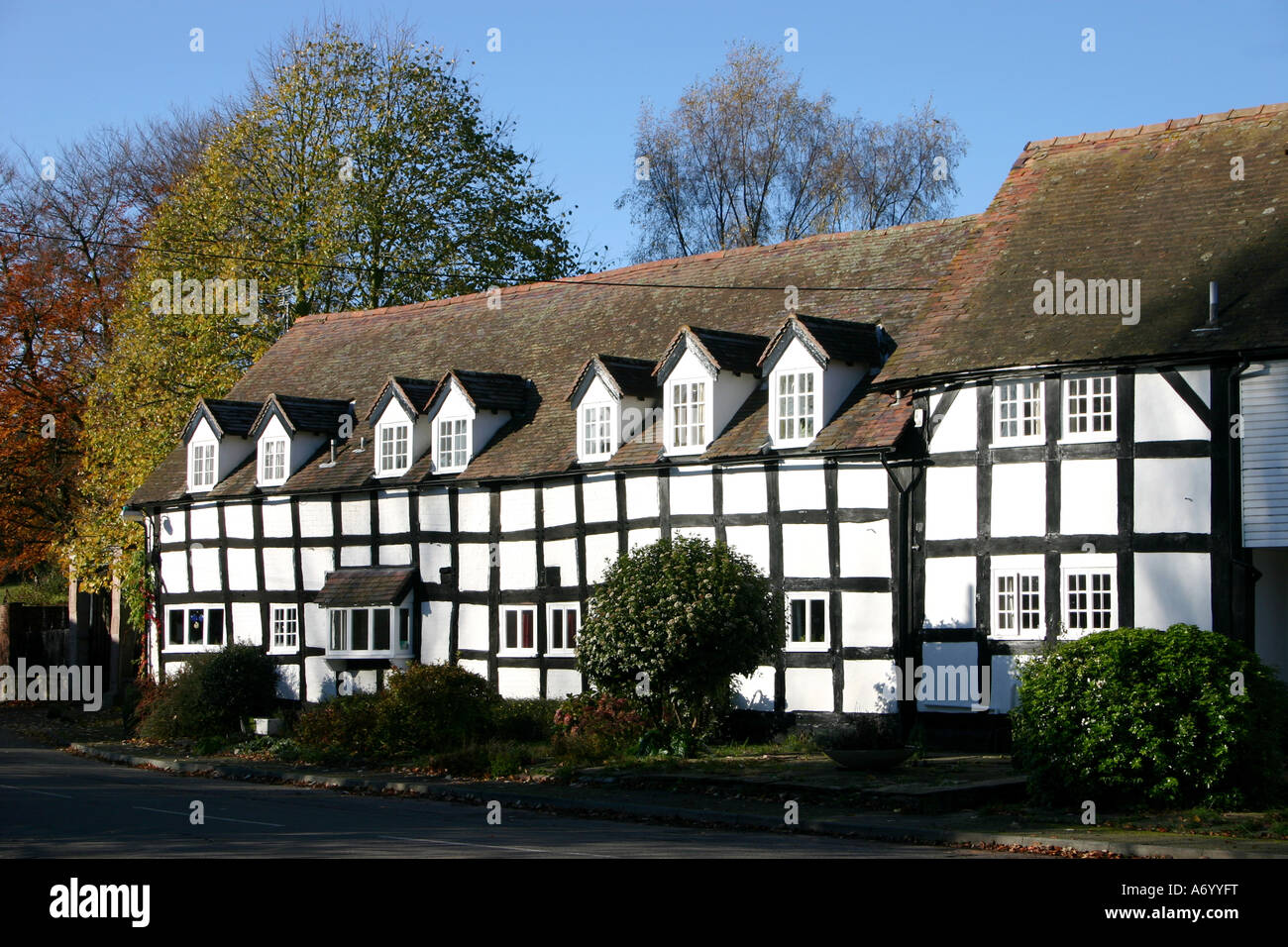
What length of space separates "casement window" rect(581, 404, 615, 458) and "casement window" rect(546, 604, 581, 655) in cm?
290

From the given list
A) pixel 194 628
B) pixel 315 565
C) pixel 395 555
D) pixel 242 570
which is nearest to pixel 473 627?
pixel 395 555

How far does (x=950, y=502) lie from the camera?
2208 centimetres

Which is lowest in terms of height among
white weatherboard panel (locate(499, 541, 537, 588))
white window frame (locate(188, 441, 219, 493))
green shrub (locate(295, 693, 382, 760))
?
green shrub (locate(295, 693, 382, 760))

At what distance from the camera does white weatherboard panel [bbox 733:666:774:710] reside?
23.4 m

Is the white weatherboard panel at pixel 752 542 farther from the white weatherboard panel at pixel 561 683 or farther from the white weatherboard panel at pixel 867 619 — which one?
the white weatherboard panel at pixel 561 683

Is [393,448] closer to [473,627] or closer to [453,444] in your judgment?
[453,444]

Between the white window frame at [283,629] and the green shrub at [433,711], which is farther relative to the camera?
the white window frame at [283,629]

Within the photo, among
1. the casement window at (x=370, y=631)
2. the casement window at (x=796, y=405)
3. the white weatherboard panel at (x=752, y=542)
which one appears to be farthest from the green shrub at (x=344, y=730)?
the casement window at (x=796, y=405)

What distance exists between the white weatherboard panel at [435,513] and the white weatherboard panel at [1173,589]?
13899 millimetres

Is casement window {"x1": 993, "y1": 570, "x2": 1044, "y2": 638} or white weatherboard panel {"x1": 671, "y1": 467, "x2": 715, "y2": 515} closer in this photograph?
casement window {"x1": 993, "y1": 570, "x2": 1044, "y2": 638}

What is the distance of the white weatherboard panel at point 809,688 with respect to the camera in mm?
22719

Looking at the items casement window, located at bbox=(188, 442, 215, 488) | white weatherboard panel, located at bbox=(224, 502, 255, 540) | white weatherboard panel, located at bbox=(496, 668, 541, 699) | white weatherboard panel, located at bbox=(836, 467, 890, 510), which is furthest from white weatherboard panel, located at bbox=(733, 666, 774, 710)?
casement window, located at bbox=(188, 442, 215, 488)

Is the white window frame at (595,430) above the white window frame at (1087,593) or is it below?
above

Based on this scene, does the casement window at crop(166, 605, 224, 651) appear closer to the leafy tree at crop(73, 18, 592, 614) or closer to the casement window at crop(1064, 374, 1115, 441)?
the leafy tree at crop(73, 18, 592, 614)
